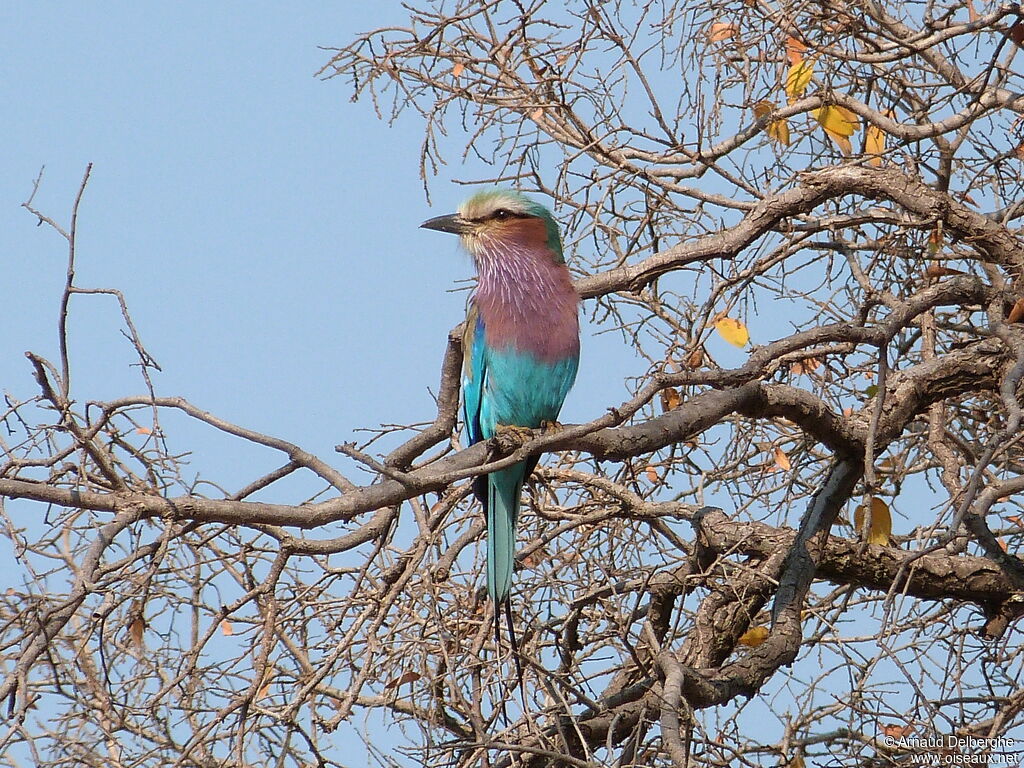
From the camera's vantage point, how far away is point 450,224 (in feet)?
14.4

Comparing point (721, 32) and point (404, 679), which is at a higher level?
point (721, 32)

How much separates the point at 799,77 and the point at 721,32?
39 centimetres

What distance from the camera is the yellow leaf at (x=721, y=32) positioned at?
3898 mm

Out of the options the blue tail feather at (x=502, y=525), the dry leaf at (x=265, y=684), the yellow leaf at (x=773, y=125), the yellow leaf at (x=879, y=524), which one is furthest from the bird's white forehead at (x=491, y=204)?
the dry leaf at (x=265, y=684)

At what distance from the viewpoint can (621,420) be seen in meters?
2.68

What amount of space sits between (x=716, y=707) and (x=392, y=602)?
95 centimetres

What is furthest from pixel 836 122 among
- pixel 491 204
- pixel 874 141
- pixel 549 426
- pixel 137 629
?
pixel 137 629

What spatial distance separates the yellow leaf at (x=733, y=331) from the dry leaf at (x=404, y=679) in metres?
1.35

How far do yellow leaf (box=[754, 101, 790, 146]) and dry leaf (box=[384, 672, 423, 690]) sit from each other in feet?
6.64

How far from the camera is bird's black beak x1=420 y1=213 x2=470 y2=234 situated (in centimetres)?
436

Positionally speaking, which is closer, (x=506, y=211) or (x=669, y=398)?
(x=669, y=398)

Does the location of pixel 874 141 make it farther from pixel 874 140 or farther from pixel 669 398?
pixel 669 398

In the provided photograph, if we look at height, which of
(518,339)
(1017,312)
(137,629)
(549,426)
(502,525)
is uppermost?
(518,339)

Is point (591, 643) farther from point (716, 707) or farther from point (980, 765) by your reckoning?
point (980, 765)
